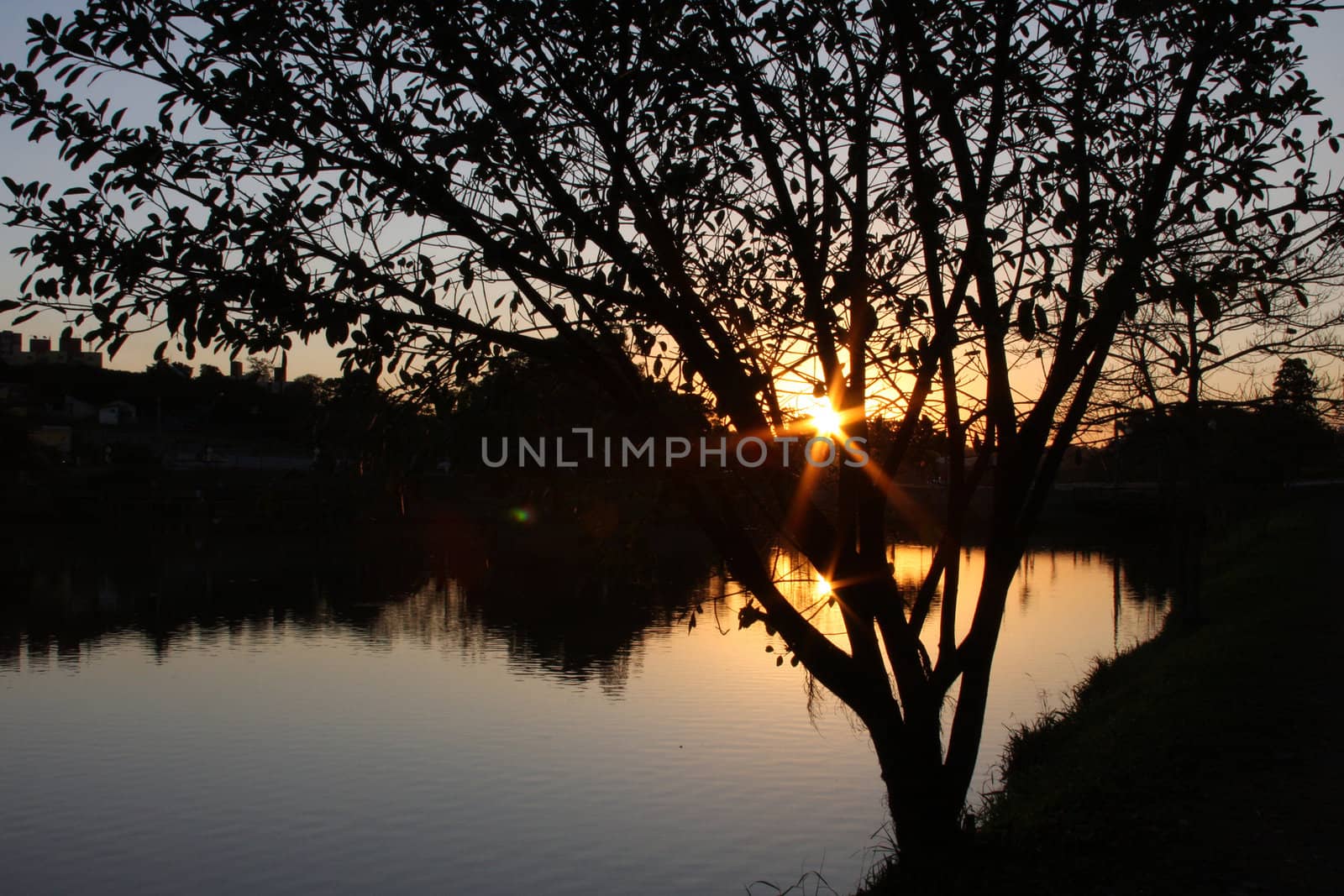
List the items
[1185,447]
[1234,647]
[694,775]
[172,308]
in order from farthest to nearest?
[1185,447] → [694,775] → [1234,647] → [172,308]

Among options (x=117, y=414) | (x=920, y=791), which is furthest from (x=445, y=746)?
(x=117, y=414)

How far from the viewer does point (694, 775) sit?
1622cm

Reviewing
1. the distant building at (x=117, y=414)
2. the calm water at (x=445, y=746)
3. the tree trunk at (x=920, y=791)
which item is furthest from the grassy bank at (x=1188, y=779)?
the distant building at (x=117, y=414)

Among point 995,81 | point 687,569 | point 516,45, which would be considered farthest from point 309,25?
point 687,569

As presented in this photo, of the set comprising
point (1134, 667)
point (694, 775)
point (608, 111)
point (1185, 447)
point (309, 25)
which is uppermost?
point (309, 25)

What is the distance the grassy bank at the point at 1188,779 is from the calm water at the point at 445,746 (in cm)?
212

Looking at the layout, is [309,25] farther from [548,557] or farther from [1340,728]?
[548,557]

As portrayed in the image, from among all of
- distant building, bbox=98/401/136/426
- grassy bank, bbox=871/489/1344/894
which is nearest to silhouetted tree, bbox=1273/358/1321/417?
grassy bank, bbox=871/489/1344/894

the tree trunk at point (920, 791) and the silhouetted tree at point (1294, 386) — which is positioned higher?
the silhouetted tree at point (1294, 386)

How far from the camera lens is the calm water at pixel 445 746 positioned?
13.1 meters

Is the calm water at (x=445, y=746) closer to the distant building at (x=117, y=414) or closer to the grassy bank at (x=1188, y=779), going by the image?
the grassy bank at (x=1188, y=779)

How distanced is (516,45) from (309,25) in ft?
3.87

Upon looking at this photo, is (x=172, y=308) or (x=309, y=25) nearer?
(x=172, y=308)

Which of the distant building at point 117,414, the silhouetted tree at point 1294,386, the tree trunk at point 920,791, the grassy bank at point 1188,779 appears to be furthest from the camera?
the distant building at point 117,414
